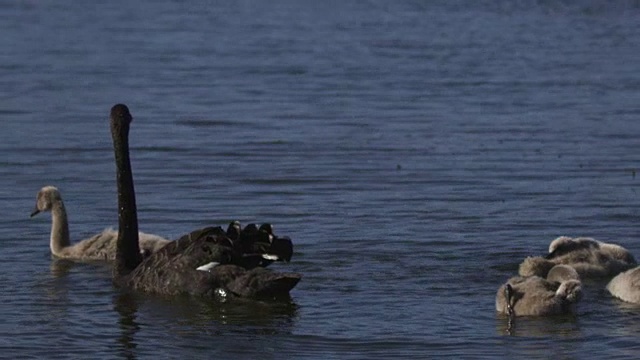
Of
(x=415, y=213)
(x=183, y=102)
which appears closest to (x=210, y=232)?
(x=415, y=213)

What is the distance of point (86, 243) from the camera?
11195mm

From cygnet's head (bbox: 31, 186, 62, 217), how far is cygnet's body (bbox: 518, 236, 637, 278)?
325 centimetres

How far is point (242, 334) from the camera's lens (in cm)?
895

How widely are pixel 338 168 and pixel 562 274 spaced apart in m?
4.52

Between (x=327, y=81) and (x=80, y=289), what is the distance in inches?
388

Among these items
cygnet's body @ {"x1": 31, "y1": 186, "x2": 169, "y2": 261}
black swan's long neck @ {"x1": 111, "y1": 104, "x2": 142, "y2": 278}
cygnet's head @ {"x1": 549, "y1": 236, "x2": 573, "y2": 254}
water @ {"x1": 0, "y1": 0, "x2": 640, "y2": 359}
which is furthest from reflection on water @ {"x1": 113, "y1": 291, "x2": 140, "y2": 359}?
cygnet's head @ {"x1": 549, "y1": 236, "x2": 573, "y2": 254}

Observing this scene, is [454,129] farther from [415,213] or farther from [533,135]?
[415,213]

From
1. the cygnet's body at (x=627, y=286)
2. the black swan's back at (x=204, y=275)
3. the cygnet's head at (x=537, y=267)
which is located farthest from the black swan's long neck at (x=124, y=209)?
the cygnet's body at (x=627, y=286)

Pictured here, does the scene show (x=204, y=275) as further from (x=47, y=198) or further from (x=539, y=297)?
(x=47, y=198)

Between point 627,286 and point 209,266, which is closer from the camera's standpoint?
point 627,286

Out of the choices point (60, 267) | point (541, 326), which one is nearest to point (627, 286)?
point (541, 326)

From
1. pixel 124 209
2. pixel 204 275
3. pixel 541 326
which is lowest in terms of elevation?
pixel 541 326

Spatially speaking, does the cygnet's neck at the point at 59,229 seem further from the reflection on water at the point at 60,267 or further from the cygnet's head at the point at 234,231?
the cygnet's head at the point at 234,231

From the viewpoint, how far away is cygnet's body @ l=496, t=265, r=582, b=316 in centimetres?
904
